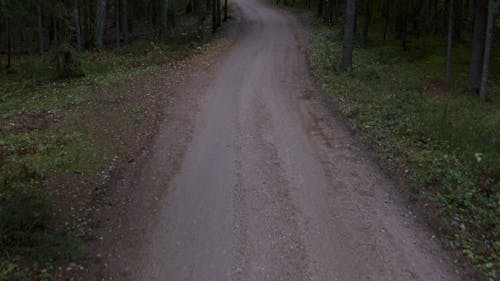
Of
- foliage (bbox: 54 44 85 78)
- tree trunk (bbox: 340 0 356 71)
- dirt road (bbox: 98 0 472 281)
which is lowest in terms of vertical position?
dirt road (bbox: 98 0 472 281)

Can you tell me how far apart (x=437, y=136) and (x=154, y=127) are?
7185 mm

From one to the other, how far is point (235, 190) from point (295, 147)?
2635 mm

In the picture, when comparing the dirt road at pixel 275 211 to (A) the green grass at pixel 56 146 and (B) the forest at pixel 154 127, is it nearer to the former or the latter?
(B) the forest at pixel 154 127

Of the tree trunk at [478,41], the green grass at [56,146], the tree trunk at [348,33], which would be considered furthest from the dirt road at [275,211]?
the tree trunk at [478,41]

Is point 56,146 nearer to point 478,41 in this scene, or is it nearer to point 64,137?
point 64,137

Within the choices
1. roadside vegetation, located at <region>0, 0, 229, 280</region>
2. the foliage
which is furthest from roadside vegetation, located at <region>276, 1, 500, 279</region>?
the foliage

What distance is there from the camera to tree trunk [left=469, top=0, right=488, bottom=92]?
695 inches

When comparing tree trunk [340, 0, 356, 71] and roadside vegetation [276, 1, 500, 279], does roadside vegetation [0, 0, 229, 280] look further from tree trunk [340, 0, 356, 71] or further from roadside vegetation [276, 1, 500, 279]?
tree trunk [340, 0, 356, 71]

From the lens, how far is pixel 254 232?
7156 mm

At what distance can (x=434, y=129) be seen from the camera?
1123 cm

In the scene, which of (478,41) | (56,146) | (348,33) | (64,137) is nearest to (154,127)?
(64,137)

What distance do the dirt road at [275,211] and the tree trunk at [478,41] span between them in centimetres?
885

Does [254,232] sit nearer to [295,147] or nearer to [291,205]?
[291,205]

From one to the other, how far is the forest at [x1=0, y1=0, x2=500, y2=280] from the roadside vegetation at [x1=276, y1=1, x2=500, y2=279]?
0.03m
